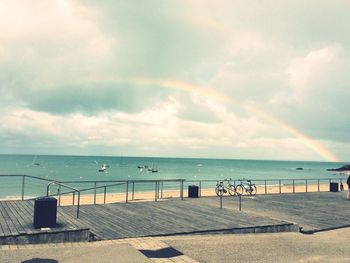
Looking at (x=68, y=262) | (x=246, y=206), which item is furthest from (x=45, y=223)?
(x=246, y=206)

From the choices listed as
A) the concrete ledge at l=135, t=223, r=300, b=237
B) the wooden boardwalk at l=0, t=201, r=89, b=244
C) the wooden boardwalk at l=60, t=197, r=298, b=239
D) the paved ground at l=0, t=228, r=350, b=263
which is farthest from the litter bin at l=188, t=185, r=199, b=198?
the wooden boardwalk at l=0, t=201, r=89, b=244

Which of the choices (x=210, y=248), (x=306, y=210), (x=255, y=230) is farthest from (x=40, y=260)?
(x=306, y=210)

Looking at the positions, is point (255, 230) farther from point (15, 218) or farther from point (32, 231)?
point (15, 218)

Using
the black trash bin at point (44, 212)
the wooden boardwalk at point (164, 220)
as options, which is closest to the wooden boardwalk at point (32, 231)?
the black trash bin at point (44, 212)

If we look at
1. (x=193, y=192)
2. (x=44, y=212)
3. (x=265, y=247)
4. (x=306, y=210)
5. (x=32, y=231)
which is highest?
(x=44, y=212)

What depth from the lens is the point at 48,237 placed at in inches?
399

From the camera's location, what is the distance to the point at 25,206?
15.3m

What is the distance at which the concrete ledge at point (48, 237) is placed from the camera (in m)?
9.68

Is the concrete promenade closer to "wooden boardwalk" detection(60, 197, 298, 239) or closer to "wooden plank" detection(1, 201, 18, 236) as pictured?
"wooden boardwalk" detection(60, 197, 298, 239)

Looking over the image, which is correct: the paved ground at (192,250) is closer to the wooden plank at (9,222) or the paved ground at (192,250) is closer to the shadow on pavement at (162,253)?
the shadow on pavement at (162,253)

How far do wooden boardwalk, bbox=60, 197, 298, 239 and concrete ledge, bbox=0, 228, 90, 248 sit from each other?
653mm

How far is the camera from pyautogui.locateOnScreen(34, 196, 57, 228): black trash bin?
10.7 metres

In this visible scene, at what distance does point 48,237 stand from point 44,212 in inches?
36.3

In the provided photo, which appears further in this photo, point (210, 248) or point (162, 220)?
point (162, 220)
